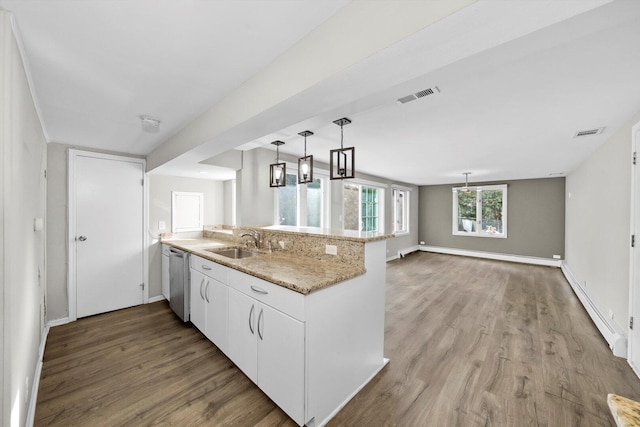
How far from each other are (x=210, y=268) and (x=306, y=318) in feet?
4.66

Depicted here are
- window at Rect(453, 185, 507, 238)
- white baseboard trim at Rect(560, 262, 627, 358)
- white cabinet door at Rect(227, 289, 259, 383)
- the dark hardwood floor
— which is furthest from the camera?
window at Rect(453, 185, 507, 238)

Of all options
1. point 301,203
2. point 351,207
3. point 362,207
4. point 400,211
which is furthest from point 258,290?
point 400,211

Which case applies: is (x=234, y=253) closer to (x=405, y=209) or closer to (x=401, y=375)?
(x=401, y=375)

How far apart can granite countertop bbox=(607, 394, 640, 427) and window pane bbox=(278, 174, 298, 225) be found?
3.89 meters

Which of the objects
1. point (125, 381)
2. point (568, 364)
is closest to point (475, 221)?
point (568, 364)

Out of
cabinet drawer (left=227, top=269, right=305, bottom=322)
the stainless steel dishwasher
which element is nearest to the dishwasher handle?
the stainless steel dishwasher

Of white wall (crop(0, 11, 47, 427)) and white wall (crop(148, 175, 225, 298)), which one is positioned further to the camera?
white wall (crop(148, 175, 225, 298))

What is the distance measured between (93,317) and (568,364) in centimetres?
542

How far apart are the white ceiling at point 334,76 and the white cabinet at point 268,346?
1.32 metres

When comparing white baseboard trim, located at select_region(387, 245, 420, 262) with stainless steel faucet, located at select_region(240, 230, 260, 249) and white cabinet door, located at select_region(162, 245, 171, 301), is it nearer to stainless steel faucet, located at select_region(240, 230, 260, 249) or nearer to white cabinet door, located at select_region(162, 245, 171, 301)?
stainless steel faucet, located at select_region(240, 230, 260, 249)

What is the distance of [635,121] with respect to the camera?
238cm

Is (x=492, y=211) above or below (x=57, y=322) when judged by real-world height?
above

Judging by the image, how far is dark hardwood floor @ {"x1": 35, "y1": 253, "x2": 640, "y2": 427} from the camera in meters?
1.71

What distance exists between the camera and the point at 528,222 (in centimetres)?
699
